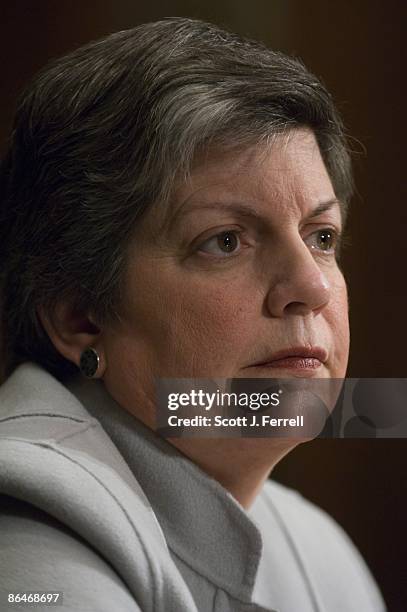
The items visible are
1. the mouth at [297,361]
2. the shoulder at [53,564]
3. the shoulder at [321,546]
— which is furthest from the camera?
the shoulder at [321,546]

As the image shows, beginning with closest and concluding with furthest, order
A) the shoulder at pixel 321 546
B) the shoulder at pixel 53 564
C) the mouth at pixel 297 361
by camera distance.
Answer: the shoulder at pixel 53 564 < the mouth at pixel 297 361 < the shoulder at pixel 321 546

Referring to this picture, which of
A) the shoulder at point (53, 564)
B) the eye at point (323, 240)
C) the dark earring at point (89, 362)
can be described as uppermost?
the eye at point (323, 240)

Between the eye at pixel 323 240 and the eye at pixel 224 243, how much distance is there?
0.08 meters

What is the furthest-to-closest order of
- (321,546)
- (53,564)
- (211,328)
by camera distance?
(321,546) → (211,328) → (53,564)

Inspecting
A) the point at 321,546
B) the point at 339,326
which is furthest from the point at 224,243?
the point at 321,546

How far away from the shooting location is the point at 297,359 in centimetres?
89

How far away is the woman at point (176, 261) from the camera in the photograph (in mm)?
888

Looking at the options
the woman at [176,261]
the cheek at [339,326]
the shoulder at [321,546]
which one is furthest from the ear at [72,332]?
the shoulder at [321,546]

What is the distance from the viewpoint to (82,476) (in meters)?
0.81

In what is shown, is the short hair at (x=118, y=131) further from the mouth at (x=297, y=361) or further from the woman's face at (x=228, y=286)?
the mouth at (x=297, y=361)

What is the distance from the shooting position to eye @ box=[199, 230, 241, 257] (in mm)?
907

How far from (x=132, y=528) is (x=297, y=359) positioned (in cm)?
22

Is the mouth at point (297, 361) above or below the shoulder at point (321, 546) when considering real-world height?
above

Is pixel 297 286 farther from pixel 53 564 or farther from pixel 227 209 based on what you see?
pixel 53 564
